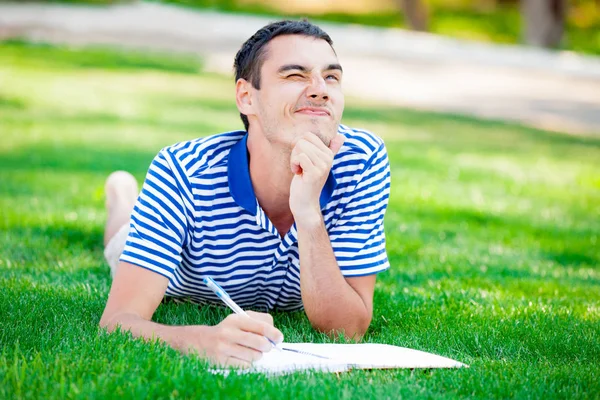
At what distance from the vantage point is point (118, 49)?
18.1 meters

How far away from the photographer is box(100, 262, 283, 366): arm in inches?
124

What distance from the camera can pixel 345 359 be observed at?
3361 mm

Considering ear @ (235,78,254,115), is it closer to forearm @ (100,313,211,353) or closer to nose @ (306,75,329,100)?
nose @ (306,75,329,100)

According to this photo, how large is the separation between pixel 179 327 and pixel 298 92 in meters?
1.03

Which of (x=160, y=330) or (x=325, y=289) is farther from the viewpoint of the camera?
(x=325, y=289)

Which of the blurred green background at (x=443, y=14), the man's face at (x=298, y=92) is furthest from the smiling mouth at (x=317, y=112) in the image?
the blurred green background at (x=443, y=14)

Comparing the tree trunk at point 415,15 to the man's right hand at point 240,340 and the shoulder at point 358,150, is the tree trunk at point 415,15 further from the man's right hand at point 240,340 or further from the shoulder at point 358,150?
the man's right hand at point 240,340

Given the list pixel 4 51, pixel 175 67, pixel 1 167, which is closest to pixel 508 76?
pixel 175 67

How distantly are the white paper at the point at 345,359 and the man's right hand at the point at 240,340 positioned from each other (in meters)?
0.07

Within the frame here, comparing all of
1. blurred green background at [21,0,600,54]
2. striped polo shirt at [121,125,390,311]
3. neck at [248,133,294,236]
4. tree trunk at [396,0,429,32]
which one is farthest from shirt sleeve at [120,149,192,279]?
blurred green background at [21,0,600,54]

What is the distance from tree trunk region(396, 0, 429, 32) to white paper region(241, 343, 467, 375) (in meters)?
24.9

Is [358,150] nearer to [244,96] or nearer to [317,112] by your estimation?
[317,112]

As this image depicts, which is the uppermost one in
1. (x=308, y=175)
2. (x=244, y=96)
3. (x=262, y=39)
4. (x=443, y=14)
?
(x=262, y=39)

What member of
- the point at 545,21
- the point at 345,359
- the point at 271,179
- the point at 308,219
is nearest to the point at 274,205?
the point at 271,179
